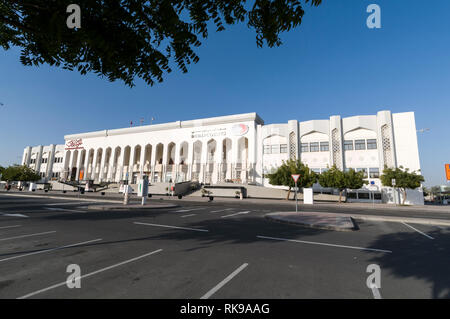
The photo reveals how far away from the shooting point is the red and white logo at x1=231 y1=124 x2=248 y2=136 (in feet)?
146

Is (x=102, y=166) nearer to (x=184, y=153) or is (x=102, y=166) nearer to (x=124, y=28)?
(x=184, y=153)

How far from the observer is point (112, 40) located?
129 inches

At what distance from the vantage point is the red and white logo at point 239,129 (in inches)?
1756

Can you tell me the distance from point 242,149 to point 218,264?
1696 inches

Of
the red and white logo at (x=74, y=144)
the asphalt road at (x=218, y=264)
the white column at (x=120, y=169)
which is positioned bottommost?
the asphalt road at (x=218, y=264)

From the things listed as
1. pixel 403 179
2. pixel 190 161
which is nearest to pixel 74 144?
pixel 190 161

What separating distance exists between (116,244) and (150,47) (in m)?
5.42

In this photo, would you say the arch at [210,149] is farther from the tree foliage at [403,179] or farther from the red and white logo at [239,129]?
the tree foliage at [403,179]

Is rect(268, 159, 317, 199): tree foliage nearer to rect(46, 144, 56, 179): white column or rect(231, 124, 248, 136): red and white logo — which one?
rect(231, 124, 248, 136): red and white logo

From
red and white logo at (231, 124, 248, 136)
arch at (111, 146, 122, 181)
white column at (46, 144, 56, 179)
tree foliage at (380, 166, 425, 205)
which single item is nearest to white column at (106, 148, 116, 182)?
arch at (111, 146, 122, 181)

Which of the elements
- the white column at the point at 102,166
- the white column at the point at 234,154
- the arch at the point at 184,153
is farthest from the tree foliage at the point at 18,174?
the white column at the point at 234,154

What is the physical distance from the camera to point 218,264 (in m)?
4.41

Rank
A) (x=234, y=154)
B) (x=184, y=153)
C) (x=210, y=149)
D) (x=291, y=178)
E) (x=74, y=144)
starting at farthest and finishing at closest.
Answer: (x=74, y=144) < (x=184, y=153) < (x=210, y=149) < (x=234, y=154) < (x=291, y=178)
